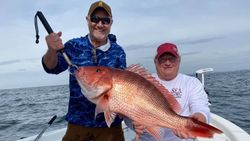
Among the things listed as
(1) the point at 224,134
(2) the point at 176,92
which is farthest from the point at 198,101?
(1) the point at 224,134

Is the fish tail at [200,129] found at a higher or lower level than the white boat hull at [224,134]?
higher

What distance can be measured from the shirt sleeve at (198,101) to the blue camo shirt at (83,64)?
0.92 meters

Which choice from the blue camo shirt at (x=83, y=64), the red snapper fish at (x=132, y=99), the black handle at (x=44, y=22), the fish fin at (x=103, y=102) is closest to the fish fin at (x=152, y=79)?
the red snapper fish at (x=132, y=99)

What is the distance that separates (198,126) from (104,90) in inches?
36.0

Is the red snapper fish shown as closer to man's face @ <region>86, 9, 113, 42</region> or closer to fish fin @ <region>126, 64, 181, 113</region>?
fish fin @ <region>126, 64, 181, 113</region>

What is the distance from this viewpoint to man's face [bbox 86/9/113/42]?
3697 mm

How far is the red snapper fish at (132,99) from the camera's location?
2969 millimetres

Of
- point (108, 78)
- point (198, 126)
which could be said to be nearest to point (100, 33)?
point (108, 78)

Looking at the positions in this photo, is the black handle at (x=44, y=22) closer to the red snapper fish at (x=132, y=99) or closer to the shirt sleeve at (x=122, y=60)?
the red snapper fish at (x=132, y=99)

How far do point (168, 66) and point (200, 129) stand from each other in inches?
52.9

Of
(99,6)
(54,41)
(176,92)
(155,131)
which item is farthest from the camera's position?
(176,92)

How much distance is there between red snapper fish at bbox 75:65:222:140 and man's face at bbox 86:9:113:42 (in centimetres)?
74

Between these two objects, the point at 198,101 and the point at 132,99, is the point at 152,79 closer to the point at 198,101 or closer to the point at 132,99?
the point at 132,99

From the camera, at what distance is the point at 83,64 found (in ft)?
12.4
